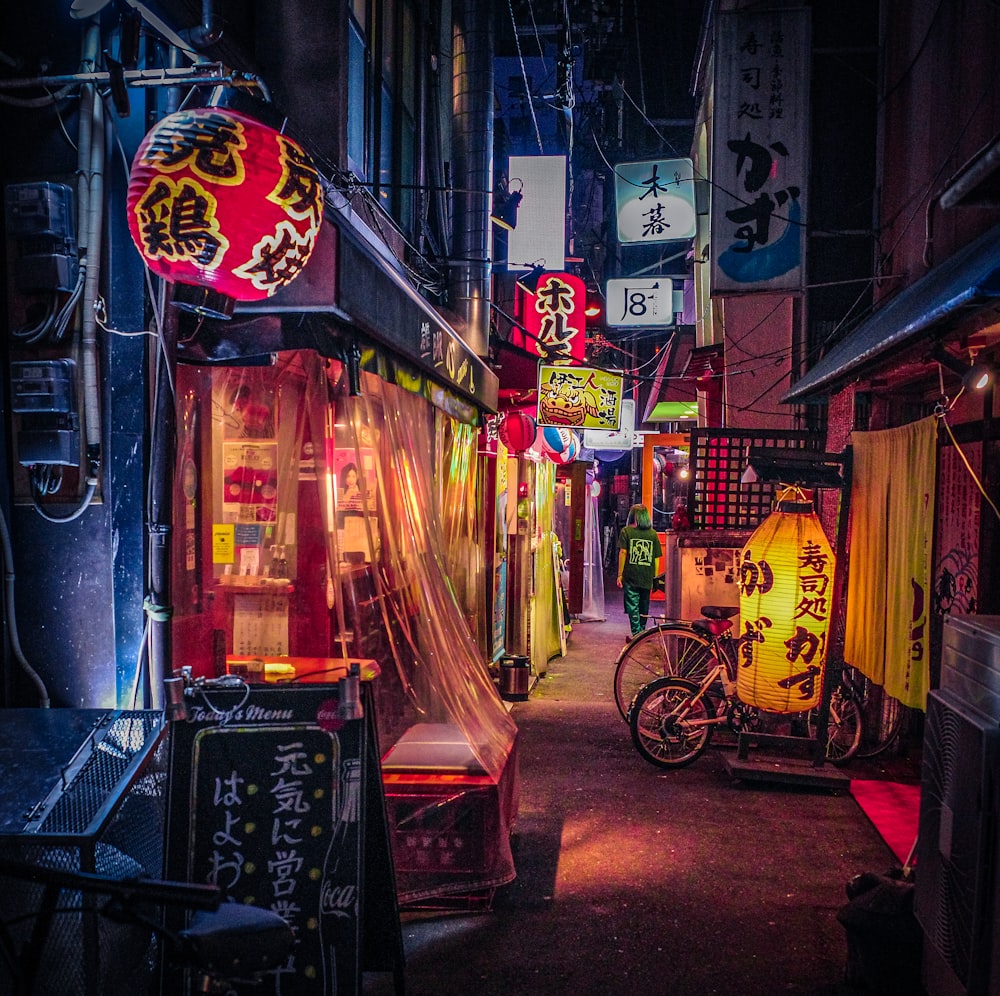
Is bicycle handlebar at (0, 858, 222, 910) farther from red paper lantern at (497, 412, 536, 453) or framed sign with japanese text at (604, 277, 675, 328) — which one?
framed sign with japanese text at (604, 277, 675, 328)

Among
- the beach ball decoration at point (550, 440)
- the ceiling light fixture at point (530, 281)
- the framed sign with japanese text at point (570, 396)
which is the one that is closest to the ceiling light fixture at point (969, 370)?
the framed sign with japanese text at point (570, 396)

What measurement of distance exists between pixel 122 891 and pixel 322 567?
563 centimetres

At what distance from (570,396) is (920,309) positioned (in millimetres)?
8078

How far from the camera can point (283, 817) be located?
410 centimetres

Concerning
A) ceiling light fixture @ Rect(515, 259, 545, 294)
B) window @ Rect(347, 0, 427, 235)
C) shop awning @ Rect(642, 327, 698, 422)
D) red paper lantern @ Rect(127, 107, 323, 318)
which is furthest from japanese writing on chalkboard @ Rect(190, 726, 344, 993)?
shop awning @ Rect(642, 327, 698, 422)

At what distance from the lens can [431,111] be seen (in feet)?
35.6

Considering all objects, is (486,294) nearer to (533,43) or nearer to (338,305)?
(338,305)

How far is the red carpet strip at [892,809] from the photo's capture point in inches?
279

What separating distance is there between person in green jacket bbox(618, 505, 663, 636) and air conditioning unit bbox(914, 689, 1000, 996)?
1170 cm

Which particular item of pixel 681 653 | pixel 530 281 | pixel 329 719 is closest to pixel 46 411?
pixel 329 719

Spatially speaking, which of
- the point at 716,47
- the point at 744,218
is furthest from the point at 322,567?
the point at 716,47

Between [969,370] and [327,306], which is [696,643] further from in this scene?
[327,306]

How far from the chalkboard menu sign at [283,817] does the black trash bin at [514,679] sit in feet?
25.0

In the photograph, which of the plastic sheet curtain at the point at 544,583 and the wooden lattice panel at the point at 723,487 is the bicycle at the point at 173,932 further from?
the plastic sheet curtain at the point at 544,583
